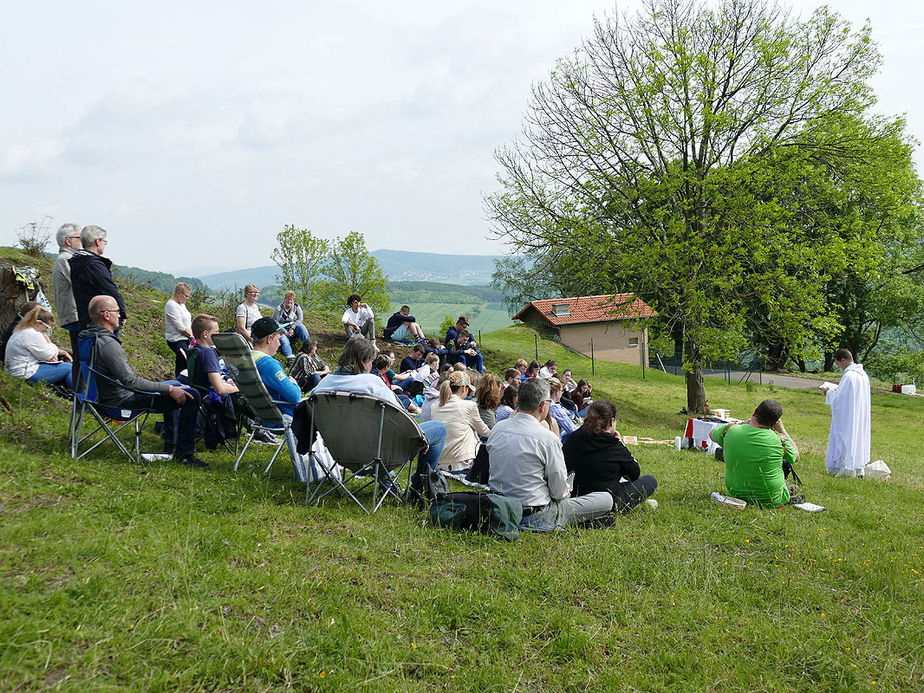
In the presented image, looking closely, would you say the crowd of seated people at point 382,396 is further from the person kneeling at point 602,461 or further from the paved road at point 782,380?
the paved road at point 782,380

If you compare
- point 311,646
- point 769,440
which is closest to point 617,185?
point 769,440

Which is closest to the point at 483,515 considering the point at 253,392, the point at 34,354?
the point at 253,392

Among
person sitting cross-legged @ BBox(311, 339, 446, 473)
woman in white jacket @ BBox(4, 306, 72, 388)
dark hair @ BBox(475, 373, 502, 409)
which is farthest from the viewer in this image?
dark hair @ BBox(475, 373, 502, 409)

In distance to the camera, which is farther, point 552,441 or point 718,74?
point 718,74

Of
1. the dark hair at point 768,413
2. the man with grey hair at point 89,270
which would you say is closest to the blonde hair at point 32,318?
the man with grey hair at point 89,270

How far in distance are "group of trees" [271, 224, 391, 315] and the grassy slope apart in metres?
48.6

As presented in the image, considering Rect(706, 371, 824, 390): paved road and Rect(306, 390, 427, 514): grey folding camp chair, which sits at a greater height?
Rect(306, 390, 427, 514): grey folding camp chair

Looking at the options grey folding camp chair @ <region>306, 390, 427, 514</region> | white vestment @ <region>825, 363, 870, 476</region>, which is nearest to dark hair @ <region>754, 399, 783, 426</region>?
grey folding camp chair @ <region>306, 390, 427, 514</region>

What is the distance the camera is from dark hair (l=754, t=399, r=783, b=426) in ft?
21.3

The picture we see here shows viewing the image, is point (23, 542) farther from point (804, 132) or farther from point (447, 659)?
point (804, 132)

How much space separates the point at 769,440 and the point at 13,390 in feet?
25.8

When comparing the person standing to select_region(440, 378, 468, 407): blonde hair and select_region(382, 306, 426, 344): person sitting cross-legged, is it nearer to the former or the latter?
select_region(440, 378, 468, 407): blonde hair

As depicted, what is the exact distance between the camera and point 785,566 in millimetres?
4699

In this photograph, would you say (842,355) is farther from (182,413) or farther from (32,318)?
(32,318)
